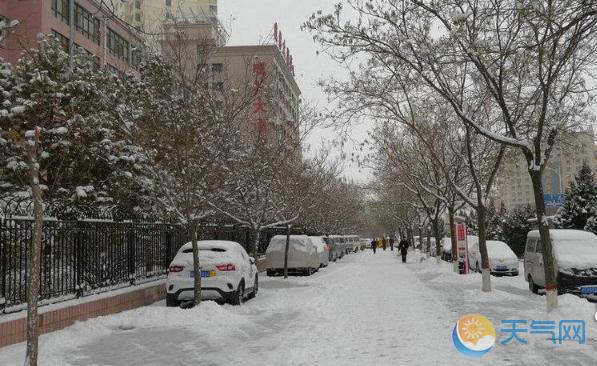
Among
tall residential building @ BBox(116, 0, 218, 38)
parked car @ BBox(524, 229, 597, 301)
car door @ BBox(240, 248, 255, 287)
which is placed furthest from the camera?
parked car @ BBox(524, 229, 597, 301)

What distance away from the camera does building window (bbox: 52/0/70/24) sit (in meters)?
39.9

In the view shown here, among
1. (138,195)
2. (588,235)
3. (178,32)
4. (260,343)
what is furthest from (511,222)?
(260,343)

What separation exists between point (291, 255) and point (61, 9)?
2607cm

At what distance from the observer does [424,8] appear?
13312 mm

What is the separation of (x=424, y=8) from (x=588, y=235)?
29.9 ft

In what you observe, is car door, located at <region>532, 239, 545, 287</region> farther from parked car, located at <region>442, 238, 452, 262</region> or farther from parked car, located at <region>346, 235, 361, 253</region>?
parked car, located at <region>346, 235, 361, 253</region>

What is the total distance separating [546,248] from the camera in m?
13.2

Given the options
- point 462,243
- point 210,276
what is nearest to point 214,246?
point 210,276

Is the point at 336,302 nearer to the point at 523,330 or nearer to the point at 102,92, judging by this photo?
the point at 523,330

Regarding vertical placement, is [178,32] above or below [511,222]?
above

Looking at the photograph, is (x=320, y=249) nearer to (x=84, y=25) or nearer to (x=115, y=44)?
(x=84, y=25)

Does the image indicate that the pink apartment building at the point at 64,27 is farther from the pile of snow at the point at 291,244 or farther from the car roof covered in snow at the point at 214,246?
the car roof covered in snow at the point at 214,246

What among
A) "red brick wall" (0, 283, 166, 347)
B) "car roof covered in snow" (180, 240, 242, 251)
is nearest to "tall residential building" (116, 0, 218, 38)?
"red brick wall" (0, 283, 166, 347)

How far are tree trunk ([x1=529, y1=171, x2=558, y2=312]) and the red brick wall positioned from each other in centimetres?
947
